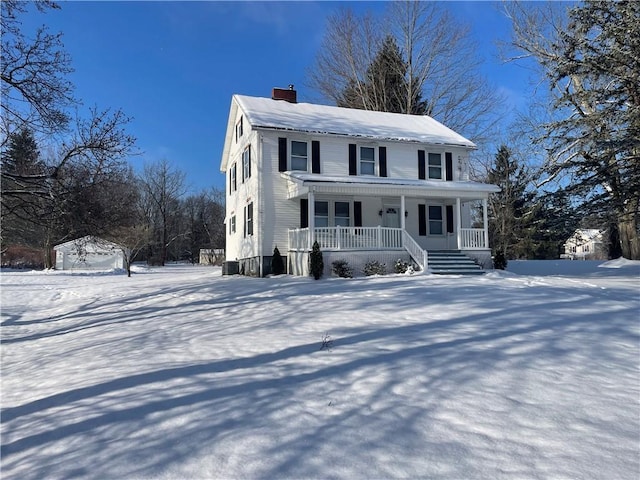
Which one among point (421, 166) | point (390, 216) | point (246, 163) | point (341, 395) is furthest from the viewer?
point (246, 163)

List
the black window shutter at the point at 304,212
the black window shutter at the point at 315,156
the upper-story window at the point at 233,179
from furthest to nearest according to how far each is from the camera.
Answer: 1. the upper-story window at the point at 233,179
2. the black window shutter at the point at 315,156
3. the black window shutter at the point at 304,212

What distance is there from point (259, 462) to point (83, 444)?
60.1 inches

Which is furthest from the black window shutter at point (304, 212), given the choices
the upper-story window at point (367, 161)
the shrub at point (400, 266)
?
the shrub at point (400, 266)

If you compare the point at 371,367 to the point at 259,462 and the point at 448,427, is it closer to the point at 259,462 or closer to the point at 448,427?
the point at 448,427

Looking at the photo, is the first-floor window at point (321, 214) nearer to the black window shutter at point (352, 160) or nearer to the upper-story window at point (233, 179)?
the black window shutter at point (352, 160)

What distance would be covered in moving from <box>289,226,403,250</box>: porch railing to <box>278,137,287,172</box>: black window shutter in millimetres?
2707

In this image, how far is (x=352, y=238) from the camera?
15508 millimetres

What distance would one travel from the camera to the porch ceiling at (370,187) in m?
15.3

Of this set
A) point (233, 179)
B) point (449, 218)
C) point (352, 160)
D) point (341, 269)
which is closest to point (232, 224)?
point (233, 179)

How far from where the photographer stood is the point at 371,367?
194 inches

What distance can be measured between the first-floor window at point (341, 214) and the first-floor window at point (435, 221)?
380 centimetres

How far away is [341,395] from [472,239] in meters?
14.2

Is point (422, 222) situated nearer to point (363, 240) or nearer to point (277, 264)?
point (363, 240)

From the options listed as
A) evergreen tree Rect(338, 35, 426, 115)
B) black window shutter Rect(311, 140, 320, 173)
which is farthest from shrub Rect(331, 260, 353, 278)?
evergreen tree Rect(338, 35, 426, 115)
